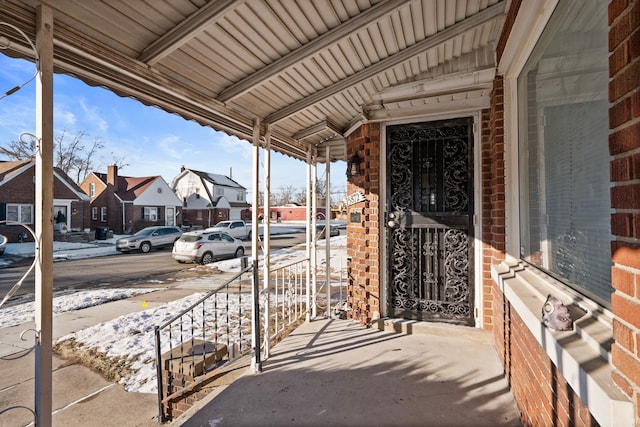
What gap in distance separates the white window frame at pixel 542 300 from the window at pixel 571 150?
68 millimetres

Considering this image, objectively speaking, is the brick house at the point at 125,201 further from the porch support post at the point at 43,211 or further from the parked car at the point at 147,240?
the porch support post at the point at 43,211

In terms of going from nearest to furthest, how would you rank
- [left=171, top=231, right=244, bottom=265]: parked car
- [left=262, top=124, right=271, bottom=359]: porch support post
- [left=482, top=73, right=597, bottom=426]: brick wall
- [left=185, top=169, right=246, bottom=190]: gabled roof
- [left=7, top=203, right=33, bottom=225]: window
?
[left=482, top=73, right=597, bottom=426]: brick wall < [left=262, top=124, right=271, bottom=359]: porch support post < [left=171, top=231, right=244, bottom=265]: parked car < [left=7, top=203, right=33, bottom=225]: window < [left=185, top=169, right=246, bottom=190]: gabled roof

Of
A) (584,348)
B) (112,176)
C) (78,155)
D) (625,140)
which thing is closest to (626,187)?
(625,140)

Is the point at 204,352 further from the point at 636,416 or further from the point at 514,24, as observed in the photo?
the point at 514,24

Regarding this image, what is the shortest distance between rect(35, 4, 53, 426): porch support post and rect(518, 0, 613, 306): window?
2203 mm

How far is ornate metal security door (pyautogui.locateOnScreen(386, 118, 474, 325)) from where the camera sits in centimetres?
331

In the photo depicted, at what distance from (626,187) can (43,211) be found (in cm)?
209

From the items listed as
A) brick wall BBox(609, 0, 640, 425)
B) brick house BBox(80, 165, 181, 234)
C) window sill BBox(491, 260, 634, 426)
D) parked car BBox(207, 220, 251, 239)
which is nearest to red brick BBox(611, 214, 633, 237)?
brick wall BBox(609, 0, 640, 425)

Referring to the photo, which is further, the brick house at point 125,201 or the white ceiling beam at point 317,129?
the brick house at point 125,201

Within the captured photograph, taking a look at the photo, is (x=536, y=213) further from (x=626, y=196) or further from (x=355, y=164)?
(x=355, y=164)

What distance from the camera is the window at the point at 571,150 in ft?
3.93

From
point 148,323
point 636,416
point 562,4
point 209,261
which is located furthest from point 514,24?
point 209,261

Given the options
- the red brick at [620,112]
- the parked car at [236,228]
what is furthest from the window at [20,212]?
the red brick at [620,112]

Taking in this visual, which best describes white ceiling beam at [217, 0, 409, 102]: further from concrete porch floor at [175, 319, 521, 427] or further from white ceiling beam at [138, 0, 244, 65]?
concrete porch floor at [175, 319, 521, 427]
